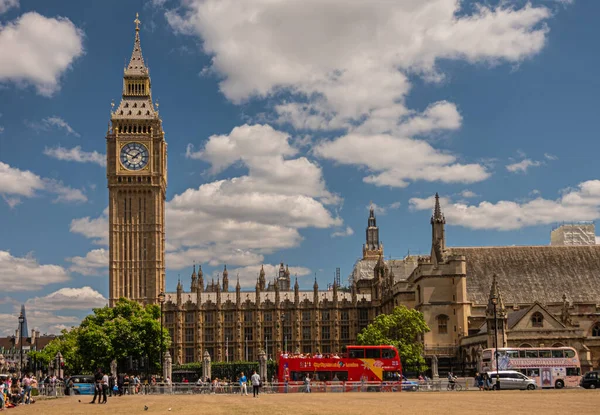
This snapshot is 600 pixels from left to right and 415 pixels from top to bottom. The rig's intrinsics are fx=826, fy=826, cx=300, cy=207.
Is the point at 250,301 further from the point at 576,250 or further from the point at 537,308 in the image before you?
the point at 537,308

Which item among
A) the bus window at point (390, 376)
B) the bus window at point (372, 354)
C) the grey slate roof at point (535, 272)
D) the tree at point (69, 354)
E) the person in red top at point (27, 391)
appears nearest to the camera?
the person in red top at point (27, 391)

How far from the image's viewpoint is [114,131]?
136375 mm

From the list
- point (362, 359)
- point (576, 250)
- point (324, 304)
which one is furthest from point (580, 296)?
point (324, 304)

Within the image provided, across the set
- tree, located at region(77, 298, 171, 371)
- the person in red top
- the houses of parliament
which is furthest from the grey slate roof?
the person in red top

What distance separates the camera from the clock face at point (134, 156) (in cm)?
13562

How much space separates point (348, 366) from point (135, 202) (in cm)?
7852

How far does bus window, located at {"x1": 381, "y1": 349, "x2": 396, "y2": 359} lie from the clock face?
79.7 meters

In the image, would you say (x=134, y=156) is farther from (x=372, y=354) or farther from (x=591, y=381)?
(x=591, y=381)

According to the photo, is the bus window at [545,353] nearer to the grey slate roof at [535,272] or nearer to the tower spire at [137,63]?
the grey slate roof at [535,272]

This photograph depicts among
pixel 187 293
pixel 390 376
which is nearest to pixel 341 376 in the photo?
pixel 390 376

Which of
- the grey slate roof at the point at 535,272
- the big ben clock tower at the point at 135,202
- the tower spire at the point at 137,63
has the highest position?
the tower spire at the point at 137,63

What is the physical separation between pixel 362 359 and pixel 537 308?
769 inches

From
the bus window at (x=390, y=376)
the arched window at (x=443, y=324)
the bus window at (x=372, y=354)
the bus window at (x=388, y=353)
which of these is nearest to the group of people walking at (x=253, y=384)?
the bus window at (x=372, y=354)

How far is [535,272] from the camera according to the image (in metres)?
89.8
